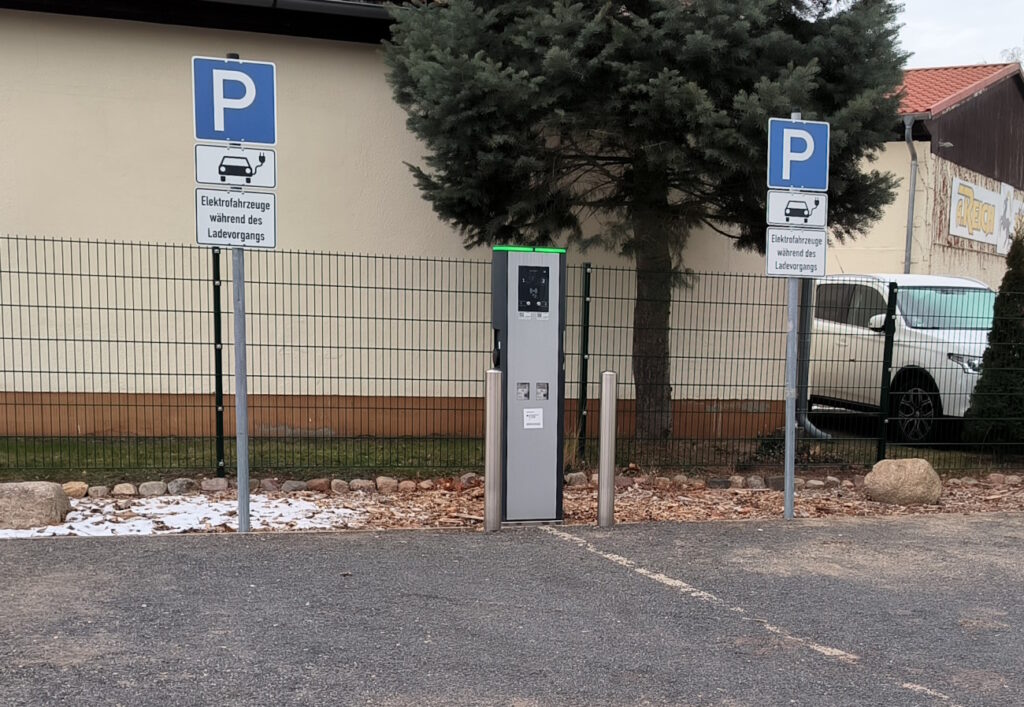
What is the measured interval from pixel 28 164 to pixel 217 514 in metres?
4.88

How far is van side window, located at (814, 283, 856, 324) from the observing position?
9938mm

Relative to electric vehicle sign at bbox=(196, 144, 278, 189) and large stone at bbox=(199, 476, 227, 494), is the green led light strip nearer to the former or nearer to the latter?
electric vehicle sign at bbox=(196, 144, 278, 189)

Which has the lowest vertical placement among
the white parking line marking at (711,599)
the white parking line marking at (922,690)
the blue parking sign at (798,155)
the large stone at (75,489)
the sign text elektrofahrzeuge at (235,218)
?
the white parking line marking at (711,599)

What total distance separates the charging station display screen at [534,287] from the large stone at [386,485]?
2.28 m

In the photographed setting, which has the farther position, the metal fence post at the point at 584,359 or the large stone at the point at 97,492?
the metal fence post at the point at 584,359

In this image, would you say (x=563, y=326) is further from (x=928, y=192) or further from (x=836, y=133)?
(x=928, y=192)

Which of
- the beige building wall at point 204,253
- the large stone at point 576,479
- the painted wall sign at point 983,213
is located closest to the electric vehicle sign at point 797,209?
the beige building wall at point 204,253

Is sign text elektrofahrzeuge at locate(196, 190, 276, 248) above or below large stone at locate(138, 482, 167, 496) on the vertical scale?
above

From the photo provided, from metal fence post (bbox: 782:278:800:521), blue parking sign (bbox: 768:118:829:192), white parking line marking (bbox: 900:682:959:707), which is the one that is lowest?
white parking line marking (bbox: 900:682:959:707)

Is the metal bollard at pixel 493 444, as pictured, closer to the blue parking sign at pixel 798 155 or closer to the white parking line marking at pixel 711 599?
the white parking line marking at pixel 711 599

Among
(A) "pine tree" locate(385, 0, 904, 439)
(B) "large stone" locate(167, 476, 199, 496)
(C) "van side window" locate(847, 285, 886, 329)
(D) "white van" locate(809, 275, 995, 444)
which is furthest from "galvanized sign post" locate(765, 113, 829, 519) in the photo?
(B) "large stone" locate(167, 476, 199, 496)

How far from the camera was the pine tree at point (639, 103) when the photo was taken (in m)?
6.90

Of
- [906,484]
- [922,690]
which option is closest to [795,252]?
[906,484]

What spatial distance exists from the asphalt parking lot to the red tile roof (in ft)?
44.4
